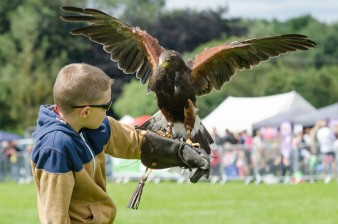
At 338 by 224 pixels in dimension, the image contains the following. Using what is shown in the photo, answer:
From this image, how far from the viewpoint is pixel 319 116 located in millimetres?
24172

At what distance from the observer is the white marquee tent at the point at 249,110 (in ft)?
95.7

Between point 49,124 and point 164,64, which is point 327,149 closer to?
point 164,64

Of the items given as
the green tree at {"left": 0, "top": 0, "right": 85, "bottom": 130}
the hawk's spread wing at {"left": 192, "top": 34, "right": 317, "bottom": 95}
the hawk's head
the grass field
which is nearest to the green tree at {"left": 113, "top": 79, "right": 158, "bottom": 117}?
the green tree at {"left": 0, "top": 0, "right": 85, "bottom": 130}

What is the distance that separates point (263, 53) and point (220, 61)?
42 cm

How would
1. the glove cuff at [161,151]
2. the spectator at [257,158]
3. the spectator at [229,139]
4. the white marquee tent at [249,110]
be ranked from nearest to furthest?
the glove cuff at [161,151]
the spectator at [257,158]
the spectator at [229,139]
the white marquee tent at [249,110]

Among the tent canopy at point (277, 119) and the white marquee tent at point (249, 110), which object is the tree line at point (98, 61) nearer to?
the white marquee tent at point (249, 110)

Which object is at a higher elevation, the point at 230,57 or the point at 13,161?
the point at 230,57

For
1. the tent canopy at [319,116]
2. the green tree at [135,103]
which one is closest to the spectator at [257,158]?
the tent canopy at [319,116]

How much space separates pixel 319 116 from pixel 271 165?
407 centimetres

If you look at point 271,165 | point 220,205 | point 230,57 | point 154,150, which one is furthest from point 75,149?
point 271,165

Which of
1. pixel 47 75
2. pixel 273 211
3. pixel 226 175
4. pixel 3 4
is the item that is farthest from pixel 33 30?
pixel 273 211

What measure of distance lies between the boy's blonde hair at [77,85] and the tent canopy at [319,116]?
63.3 feet

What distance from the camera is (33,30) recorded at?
6412 centimetres

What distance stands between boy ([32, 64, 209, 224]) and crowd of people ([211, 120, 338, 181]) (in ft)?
Answer: 50.1
